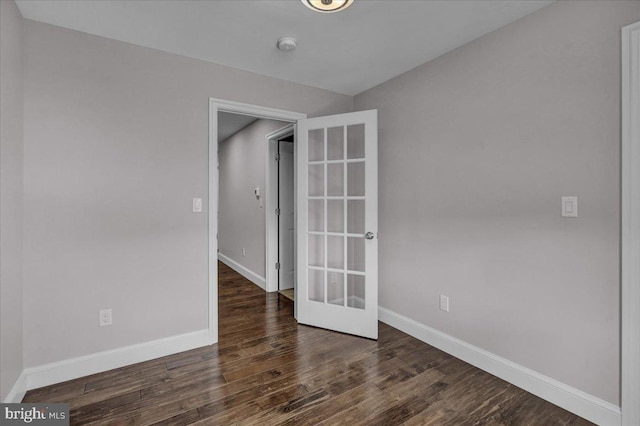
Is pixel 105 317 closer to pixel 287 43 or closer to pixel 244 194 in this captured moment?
pixel 287 43

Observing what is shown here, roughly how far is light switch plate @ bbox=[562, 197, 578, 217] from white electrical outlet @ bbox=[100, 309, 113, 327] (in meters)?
3.15

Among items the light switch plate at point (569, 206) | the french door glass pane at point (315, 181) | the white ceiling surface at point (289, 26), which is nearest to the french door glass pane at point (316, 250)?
the french door glass pane at point (315, 181)

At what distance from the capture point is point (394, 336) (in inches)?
111

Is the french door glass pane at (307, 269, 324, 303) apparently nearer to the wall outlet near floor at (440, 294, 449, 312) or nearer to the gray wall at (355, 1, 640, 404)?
the gray wall at (355, 1, 640, 404)

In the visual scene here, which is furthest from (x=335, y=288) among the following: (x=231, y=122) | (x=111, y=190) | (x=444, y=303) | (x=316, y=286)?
(x=231, y=122)

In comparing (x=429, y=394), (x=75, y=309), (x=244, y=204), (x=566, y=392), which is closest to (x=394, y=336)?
(x=429, y=394)

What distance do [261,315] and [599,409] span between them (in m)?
2.74

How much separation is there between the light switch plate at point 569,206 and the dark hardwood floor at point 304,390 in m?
1.17

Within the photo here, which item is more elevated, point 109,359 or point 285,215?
point 285,215

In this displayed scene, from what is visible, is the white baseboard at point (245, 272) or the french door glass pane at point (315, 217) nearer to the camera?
the french door glass pane at point (315, 217)

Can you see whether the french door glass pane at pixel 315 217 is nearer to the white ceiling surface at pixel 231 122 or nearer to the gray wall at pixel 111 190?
the gray wall at pixel 111 190

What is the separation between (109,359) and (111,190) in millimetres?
1249

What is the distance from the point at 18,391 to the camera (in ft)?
6.07

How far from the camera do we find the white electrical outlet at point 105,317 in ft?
7.37
